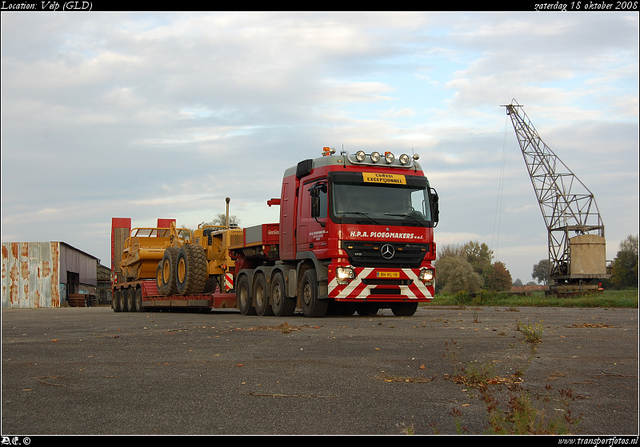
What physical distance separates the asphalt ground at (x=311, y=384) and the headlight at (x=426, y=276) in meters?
5.26

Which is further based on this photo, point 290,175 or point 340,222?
point 290,175

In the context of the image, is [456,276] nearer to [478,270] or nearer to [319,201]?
[478,270]

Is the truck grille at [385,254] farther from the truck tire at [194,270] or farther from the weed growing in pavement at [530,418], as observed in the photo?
the weed growing in pavement at [530,418]

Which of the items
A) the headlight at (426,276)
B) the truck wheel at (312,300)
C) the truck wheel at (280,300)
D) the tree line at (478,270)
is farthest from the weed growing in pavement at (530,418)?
the tree line at (478,270)

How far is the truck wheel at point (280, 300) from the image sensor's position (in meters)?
15.6

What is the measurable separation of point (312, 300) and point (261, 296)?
271cm

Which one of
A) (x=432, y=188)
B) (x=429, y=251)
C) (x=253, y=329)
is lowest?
(x=253, y=329)

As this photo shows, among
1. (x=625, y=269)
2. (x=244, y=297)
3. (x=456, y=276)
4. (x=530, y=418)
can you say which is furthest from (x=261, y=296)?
(x=625, y=269)

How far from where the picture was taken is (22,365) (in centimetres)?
685

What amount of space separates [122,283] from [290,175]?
13.5 meters

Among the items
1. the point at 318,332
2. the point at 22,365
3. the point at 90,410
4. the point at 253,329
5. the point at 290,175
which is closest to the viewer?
the point at 90,410

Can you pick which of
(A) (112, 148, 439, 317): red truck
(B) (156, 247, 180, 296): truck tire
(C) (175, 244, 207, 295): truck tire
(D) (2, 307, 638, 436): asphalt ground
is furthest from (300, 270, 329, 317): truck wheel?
(B) (156, 247, 180, 296): truck tire
